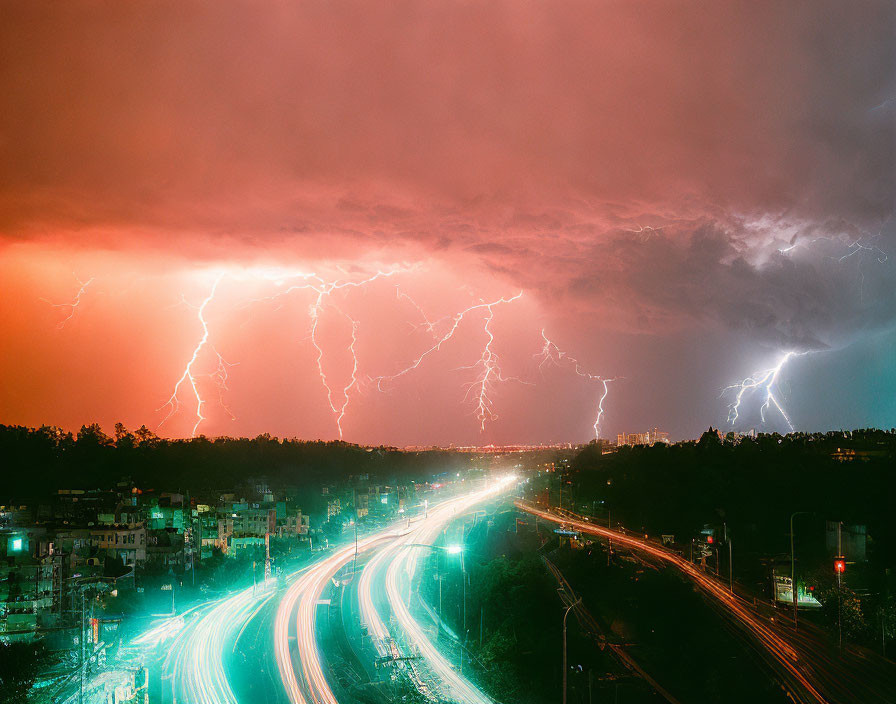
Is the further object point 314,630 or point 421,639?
point 314,630

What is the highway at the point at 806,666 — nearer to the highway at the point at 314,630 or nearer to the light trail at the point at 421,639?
the light trail at the point at 421,639

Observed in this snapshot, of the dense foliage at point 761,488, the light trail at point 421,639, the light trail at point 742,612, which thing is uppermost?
the dense foliage at point 761,488

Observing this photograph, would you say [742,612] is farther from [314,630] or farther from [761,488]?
[761,488]

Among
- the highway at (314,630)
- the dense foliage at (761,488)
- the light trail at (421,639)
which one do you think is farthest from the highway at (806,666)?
the dense foliage at (761,488)

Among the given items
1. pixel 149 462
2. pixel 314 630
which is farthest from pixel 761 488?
pixel 149 462

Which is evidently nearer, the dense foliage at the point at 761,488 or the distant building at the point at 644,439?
the dense foliage at the point at 761,488

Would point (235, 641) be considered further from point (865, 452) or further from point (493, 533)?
point (865, 452)

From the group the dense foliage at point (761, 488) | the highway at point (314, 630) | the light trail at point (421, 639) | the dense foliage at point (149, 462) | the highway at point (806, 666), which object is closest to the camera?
the highway at point (806, 666)

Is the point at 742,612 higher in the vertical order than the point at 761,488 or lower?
lower

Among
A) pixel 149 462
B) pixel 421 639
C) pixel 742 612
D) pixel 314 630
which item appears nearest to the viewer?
pixel 421 639
